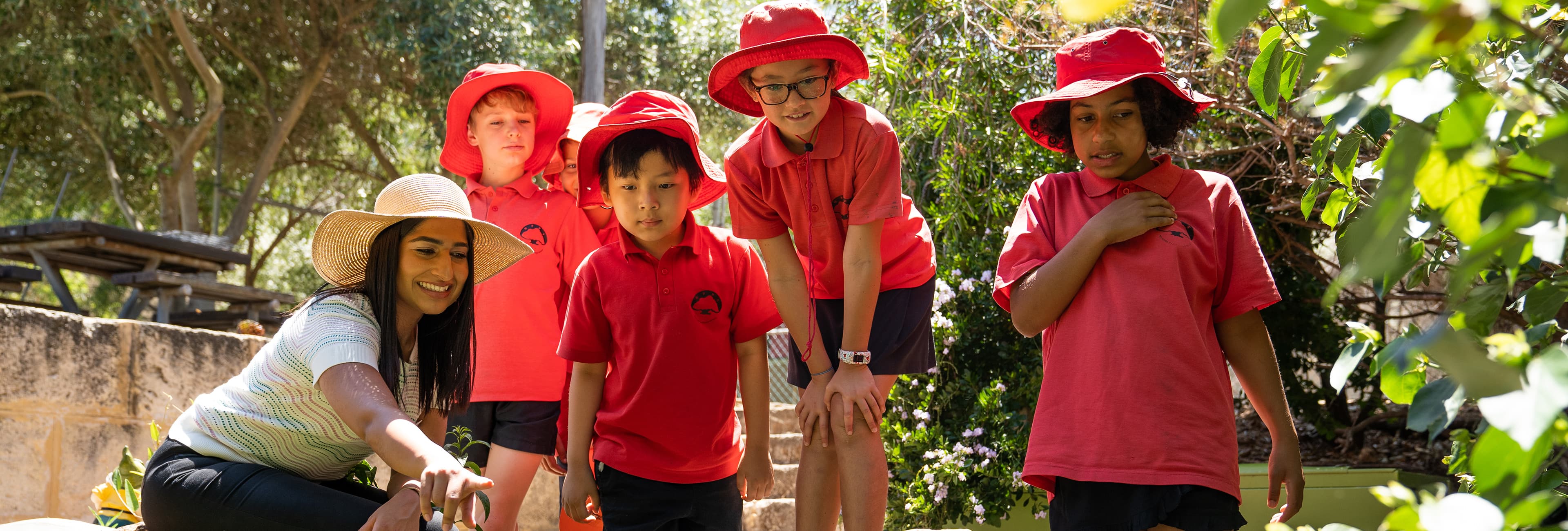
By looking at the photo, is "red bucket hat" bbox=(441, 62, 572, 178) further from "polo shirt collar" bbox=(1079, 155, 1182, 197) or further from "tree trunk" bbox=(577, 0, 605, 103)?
"tree trunk" bbox=(577, 0, 605, 103)

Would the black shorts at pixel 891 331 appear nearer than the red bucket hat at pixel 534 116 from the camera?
Yes

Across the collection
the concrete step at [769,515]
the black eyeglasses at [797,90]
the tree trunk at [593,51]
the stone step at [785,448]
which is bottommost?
the concrete step at [769,515]

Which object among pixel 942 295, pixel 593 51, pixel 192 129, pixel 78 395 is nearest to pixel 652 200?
pixel 942 295

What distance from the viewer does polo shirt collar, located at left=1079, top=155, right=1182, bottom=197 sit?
83.7 inches

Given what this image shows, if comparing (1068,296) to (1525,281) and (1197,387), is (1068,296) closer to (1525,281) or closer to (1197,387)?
(1197,387)

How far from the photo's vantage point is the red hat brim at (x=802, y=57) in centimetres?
228

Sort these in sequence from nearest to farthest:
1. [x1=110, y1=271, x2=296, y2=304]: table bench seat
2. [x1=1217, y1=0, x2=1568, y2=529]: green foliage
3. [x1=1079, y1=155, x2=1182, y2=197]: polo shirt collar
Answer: [x1=1217, y1=0, x2=1568, y2=529]: green foliage, [x1=1079, y1=155, x2=1182, y2=197]: polo shirt collar, [x1=110, y1=271, x2=296, y2=304]: table bench seat

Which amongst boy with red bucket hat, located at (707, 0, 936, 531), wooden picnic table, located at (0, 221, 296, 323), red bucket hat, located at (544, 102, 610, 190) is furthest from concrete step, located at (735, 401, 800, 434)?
wooden picnic table, located at (0, 221, 296, 323)

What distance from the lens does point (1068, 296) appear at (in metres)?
2.04

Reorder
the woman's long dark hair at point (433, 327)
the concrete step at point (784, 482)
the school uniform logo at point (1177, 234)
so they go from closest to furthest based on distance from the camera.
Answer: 1. the school uniform logo at point (1177, 234)
2. the woman's long dark hair at point (433, 327)
3. the concrete step at point (784, 482)

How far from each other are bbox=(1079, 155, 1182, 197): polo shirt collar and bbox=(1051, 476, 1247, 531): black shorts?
58 cm


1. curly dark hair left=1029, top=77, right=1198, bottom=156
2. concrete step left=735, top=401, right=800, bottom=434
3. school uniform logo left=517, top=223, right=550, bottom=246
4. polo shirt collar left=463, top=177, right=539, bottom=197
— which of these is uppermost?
curly dark hair left=1029, top=77, right=1198, bottom=156

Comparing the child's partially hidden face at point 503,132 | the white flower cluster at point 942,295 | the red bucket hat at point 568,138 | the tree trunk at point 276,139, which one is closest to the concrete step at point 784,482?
the white flower cluster at point 942,295

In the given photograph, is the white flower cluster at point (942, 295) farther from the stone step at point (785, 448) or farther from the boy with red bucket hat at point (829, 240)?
the stone step at point (785, 448)
